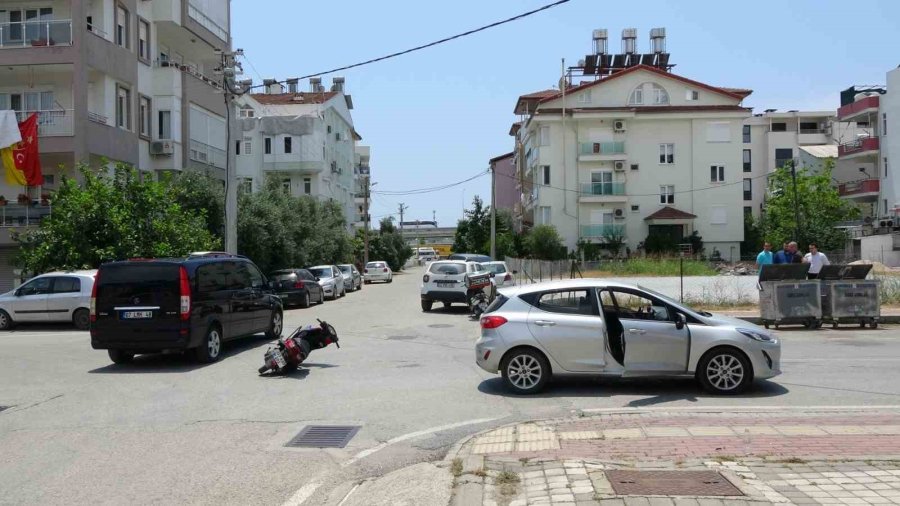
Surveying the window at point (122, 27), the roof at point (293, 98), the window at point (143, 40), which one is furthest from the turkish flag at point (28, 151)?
the roof at point (293, 98)

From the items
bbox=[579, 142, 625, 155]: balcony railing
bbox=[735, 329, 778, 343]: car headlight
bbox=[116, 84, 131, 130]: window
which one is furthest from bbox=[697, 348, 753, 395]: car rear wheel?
bbox=[579, 142, 625, 155]: balcony railing

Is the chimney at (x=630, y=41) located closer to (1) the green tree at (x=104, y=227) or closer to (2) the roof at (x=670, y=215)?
(2) the roof at (x=670, y=215)

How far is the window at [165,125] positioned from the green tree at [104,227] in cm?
902

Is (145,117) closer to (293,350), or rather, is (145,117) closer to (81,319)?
(81,319)

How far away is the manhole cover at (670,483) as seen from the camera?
5.41 meters

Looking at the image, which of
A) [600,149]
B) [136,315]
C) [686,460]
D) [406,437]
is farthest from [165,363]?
[600,149]

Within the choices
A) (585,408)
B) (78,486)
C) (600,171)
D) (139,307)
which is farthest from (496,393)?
(600,171)

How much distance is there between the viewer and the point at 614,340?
10156 millimetres

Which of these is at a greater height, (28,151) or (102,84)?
(102,84)

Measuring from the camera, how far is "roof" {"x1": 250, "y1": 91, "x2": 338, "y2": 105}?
215 ft

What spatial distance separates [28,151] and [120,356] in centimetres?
1711

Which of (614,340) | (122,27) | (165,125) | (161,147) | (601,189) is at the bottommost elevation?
(614,340)

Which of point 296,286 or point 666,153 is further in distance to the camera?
point 666,153

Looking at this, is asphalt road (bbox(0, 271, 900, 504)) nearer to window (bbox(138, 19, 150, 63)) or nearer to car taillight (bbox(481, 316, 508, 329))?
car taillight (bbox(481, 316, 508, 329))
